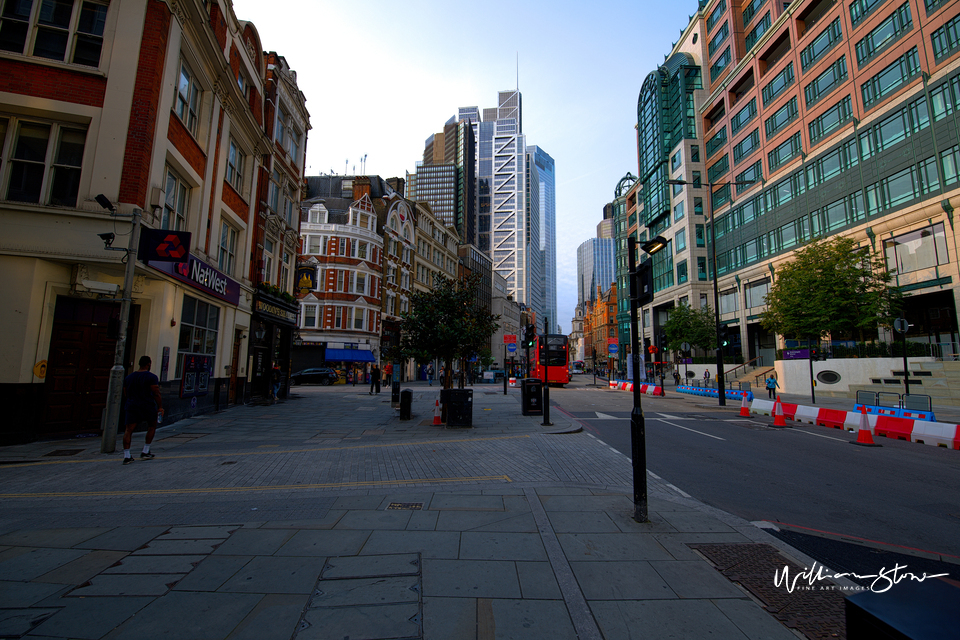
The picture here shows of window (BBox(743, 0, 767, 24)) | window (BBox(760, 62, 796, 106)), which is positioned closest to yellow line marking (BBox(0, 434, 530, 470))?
window (BBox(760, 62, 796, 106))

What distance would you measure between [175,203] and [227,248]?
13.8ft

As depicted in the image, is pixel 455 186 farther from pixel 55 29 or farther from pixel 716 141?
pixel 55 29

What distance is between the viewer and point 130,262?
938cm

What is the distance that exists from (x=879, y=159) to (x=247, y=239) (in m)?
36.3

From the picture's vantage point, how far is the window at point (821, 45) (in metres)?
31.1

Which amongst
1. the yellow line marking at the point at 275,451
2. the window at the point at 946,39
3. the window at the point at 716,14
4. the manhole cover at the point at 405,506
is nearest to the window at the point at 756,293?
the window at the point at 946,39

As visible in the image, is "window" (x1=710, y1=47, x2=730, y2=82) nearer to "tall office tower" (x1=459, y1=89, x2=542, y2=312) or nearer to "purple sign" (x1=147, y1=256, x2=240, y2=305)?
"purple sign" (x1=147, y1=256, x2=240, y2=305)

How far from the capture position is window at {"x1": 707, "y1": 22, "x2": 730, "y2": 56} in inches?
1790

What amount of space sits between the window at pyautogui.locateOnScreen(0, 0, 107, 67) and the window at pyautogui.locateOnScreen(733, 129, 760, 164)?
1798 inches

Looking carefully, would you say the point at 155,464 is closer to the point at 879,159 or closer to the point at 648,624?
the point at 648,624

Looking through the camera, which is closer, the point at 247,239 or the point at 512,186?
the point at 247,239

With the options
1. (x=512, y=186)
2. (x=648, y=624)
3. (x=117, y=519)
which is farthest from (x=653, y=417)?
(x=512, y=186)

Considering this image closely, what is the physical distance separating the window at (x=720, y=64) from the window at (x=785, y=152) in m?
14.1

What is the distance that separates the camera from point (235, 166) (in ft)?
58.6
